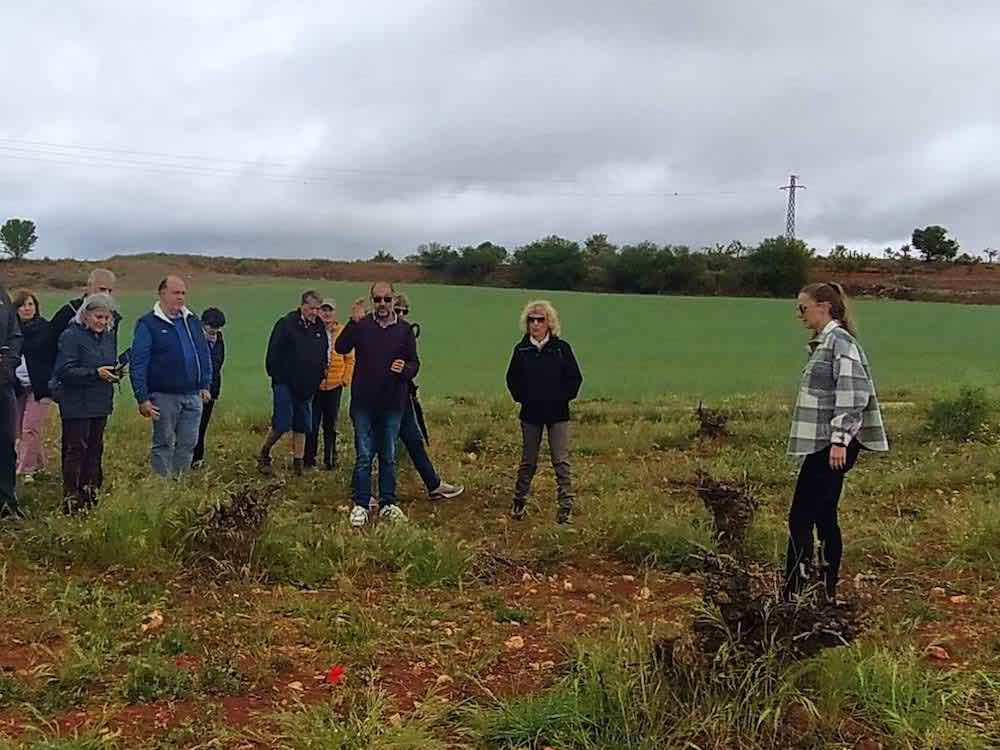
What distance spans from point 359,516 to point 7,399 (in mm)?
2381

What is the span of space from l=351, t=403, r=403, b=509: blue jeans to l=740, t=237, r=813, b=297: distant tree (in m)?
48.7

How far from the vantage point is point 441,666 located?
13.1 ft

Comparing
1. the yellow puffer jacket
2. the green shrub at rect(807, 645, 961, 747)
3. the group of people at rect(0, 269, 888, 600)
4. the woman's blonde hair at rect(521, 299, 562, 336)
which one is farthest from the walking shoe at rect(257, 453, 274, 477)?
the green shrub at rect(807, 645, 961, 747)

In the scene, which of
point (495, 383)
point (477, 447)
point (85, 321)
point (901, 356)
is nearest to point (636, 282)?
point (901, 356)

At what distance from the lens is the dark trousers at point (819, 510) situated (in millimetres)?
4711

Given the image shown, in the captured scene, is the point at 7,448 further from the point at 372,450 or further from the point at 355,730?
the point at 355,730

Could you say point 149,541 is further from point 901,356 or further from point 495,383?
point 901,356

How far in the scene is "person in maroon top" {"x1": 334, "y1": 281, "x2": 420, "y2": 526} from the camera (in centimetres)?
687

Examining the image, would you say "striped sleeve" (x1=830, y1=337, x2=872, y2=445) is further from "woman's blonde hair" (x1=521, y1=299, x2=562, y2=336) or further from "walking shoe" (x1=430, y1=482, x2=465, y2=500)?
"walking shoe" (x1=430, y1=482, x2=465, y2=500)

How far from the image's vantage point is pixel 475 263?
58.5 metres

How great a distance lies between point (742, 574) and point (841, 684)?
0.52 metres

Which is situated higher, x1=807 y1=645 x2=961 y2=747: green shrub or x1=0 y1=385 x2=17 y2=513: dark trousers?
x1=0 y1=385 x2=17 y2=513: dark trousers

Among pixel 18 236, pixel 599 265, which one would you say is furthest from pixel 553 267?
pixel 18 236

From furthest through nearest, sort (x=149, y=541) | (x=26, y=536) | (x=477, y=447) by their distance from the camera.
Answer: (x=477, y=447)
(x=26, y=536)
(x=149, y=541)
